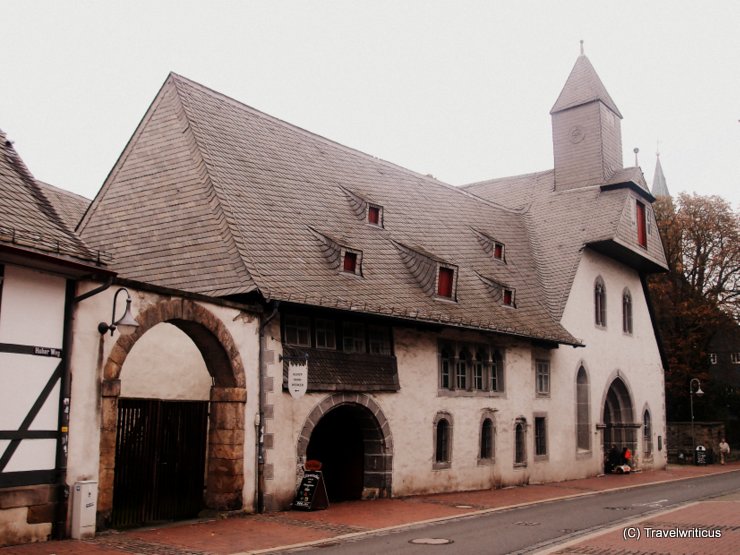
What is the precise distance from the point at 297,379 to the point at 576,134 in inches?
885

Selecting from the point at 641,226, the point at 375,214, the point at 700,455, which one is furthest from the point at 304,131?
the point at 700,455

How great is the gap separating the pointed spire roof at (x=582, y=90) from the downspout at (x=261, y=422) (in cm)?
2309

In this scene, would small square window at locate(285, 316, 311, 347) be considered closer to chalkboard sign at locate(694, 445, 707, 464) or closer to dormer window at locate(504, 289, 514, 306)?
dormer window at locate(504, 289, 514, 306)

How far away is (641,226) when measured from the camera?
107 feet

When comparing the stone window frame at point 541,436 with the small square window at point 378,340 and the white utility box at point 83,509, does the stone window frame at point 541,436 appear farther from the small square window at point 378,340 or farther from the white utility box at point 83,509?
the white utility box at point 83,509

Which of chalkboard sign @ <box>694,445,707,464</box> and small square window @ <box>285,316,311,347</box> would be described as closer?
small square window @ <box>285,316,311,347</box>

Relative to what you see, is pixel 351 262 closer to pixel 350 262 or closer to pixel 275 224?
pixel 350 262

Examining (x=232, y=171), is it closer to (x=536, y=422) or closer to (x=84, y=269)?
(x=84, y=269)

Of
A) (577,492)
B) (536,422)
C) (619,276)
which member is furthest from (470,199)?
(577,492)

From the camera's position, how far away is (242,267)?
647 inches

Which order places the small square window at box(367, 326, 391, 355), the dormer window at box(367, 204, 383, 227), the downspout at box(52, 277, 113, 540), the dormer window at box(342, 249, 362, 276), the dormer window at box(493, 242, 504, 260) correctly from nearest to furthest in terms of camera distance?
the downspout at box(52, 277, 113, 540), the small square window at box(367, 326, 391, 355), the dormer window at box(342, 249, 362, 276), the dormer window at box(367, 204, 383, 227), the dormer window at box(493, 242, 504, 260)

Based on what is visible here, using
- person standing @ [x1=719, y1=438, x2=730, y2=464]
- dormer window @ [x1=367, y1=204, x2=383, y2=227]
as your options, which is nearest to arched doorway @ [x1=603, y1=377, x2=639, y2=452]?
person standing @ [x1=719, y1=438, x2=730, y2=464]

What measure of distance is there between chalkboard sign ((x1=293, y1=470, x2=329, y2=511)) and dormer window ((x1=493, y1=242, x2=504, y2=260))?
514 inches

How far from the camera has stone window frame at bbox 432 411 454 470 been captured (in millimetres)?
20719
